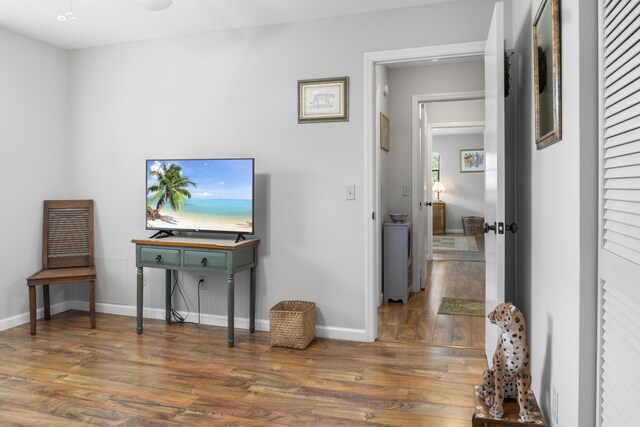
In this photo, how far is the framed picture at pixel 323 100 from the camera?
3.50m

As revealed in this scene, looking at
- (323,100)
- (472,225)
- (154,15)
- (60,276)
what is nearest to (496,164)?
(323,100)

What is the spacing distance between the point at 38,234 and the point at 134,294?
97 centimetres

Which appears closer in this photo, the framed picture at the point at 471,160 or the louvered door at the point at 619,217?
the louvered door at the point at 619,217

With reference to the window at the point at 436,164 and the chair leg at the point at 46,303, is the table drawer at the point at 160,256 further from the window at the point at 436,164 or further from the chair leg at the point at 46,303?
the window at the point at 436,164

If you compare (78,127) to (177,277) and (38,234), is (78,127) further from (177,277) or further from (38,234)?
(177,277)

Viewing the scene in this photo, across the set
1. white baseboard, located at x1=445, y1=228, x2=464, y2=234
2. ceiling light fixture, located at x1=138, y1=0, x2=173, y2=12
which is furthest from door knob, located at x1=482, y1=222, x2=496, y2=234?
white baseboard, located at x1=445, y1=228, x2=464, y2=234

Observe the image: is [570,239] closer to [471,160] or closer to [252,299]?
[252,299]

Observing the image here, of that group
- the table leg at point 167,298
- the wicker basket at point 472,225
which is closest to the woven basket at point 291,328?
the table leg at point 167,298

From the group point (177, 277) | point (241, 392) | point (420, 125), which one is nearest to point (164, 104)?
point (177, 277)

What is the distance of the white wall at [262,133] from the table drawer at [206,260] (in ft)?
1.50

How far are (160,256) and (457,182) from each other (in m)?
9.42

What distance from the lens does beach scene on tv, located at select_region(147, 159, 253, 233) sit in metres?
3.56

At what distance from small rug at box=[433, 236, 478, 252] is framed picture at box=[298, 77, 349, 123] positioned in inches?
231

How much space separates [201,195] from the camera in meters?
3.69
